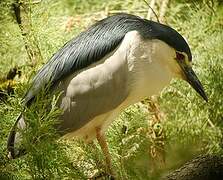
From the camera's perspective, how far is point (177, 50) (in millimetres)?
850

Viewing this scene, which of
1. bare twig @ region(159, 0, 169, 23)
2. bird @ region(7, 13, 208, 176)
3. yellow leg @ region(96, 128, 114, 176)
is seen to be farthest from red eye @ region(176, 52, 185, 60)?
bare twig @ region(159, 0, 169, 23)

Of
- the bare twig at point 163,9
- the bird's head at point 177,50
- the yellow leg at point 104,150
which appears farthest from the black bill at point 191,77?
the bare twig at point 163,9

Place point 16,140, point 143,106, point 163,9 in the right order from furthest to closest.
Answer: point 163,9 < point 143,106 < point 16,140

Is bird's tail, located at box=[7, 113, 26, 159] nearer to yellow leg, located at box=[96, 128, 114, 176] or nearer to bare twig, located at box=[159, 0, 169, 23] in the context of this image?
yellow leg, located at box=[96, 128, 114, 176]

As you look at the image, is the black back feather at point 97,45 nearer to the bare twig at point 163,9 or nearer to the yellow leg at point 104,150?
the yellow leg at point 104,150

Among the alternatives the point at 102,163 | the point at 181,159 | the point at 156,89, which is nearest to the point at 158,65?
the point at 156,89

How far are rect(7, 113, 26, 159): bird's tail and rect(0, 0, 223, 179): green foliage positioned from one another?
15 millimetres

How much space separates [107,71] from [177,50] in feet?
0.35

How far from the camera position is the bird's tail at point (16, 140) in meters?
0.80

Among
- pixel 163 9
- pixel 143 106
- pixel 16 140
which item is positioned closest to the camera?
pixel 16 140

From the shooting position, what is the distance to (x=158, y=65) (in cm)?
84

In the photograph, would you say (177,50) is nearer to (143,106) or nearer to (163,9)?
(143,106)

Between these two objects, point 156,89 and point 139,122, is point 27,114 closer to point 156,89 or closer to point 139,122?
point 156,89

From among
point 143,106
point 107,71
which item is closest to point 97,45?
point 107,71
